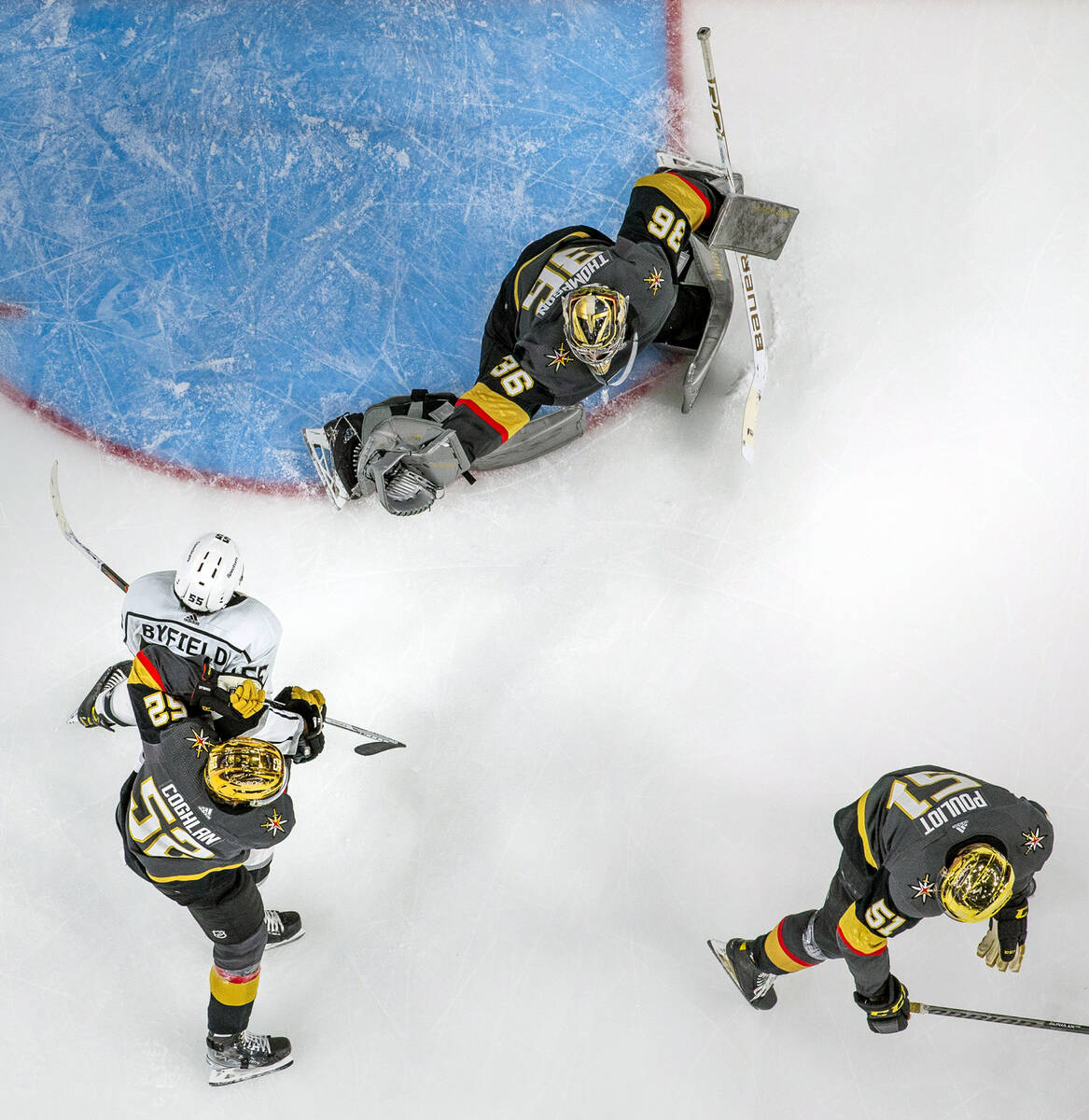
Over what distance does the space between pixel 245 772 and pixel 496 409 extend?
153 centimetres

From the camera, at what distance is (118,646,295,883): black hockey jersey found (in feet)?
11.1

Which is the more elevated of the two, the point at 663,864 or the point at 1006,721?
the point at 1006,721

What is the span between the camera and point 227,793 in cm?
315

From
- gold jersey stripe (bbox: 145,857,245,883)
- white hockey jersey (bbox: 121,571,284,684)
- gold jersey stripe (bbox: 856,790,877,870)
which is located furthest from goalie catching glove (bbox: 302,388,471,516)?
gold jersey stripe (bbox: 856,790,877,870)

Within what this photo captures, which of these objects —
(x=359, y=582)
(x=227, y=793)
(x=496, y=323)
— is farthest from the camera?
(x=359, y=582)

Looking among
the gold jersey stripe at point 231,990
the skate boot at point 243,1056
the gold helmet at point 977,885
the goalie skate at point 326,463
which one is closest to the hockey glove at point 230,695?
the goalie skate at point 326,463

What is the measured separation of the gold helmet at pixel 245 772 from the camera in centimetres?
313

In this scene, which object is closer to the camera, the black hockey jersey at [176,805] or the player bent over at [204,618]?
the black hockey jersey at [176,805]

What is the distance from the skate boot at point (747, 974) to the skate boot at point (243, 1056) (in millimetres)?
1862

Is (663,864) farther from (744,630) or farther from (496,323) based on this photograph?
(496,323)

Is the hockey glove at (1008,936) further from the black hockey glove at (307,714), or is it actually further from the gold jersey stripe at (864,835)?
the black hockey glove at (307,714)

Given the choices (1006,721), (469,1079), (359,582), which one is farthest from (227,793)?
(1006,721)

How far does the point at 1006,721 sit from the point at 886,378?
1574mm

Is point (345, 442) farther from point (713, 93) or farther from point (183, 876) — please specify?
point (713, 93)
